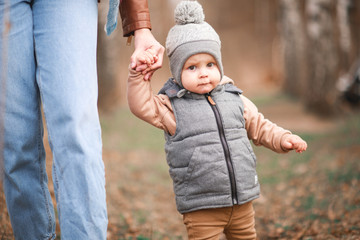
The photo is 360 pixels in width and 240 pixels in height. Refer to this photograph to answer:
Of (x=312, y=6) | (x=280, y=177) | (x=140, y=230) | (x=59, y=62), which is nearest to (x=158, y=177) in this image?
(x=280, y=177)

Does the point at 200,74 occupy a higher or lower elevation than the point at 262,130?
higher

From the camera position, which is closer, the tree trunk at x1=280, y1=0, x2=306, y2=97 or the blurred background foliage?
the blurred background foliage

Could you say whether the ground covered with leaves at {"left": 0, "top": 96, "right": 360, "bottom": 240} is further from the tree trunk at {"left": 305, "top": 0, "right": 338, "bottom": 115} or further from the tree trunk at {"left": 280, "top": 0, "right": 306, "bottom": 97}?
the tree trunk at {"left": 280, "top": 0, "right": 306, "bottom": 97}

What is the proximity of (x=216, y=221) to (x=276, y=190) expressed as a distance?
3711 millimetres

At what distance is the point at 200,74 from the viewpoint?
7.95 feet

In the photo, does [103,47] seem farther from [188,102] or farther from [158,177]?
[188,102]

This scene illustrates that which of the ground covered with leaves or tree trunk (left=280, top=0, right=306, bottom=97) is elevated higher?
tree trunk (left=280, top=0, right=306, bottom=97)

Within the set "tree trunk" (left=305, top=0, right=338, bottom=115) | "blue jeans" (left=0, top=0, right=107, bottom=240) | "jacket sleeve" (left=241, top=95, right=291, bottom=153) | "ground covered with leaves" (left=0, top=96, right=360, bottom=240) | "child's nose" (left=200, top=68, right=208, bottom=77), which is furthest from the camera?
"tree trunk" (left=305, top=0, right=338, bottom=115)

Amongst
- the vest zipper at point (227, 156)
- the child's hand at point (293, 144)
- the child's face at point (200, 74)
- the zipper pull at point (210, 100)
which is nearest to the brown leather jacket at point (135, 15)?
the child's face at point (200, 74)

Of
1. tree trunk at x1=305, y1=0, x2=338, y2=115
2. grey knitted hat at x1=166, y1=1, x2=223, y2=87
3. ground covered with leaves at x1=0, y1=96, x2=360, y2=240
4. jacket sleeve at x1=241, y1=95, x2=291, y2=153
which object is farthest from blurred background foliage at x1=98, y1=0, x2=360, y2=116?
grey knitted hat at x1=166, y1=1, x2=223, y2=87

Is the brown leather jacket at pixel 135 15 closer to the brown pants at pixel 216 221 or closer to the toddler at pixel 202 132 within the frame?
the toddler at pixel 202 132

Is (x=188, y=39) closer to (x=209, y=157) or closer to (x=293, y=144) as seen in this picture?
(x=209, y=157)

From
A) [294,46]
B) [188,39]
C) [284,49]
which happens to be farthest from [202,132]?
[284,49]

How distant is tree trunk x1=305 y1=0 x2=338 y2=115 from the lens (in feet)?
36.2
